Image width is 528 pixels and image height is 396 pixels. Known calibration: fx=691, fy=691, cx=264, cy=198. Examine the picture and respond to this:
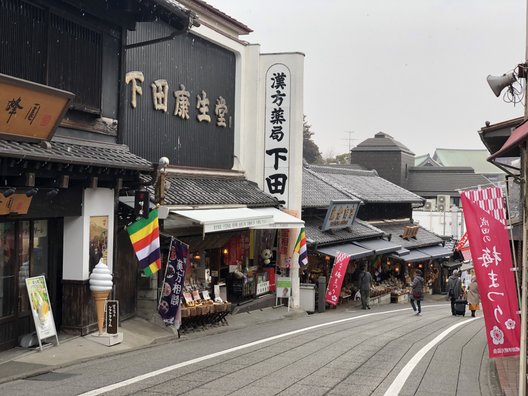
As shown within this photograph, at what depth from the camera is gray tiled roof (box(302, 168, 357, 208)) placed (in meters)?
32.2

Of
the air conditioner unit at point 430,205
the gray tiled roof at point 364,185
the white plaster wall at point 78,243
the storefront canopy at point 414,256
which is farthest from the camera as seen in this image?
the air conditioner unit at point 430,205

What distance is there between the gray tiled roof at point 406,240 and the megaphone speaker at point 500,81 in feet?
93.4

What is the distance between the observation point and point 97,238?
48.1 feet

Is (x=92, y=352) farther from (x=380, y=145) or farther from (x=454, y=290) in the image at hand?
(x=380, y=145)

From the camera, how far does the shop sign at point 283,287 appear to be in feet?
81.5

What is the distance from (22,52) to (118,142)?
3.57m

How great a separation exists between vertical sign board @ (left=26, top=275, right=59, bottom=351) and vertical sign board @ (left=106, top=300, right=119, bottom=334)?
1.13m

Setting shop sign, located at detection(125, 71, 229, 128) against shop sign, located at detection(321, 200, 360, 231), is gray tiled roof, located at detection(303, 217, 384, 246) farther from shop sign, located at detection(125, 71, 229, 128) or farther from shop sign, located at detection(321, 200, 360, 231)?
shop sign, located at detection(125, 71, 229, 128)

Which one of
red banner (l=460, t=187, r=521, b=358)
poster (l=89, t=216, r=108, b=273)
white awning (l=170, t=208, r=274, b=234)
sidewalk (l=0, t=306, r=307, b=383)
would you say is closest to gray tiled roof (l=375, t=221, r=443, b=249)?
white awning (l=170, t=208, r=274, b=234)

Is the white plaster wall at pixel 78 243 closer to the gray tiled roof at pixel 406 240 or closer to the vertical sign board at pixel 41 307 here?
the vertical sign board at pixel 41 307

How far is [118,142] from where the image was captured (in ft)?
51.2

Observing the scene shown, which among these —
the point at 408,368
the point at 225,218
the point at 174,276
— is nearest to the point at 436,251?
the point at 225,218

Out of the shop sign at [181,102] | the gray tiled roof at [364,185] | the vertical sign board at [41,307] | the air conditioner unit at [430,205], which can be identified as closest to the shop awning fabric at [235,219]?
the shop sign at [181,102]

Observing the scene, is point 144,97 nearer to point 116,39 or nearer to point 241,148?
point 116,39
